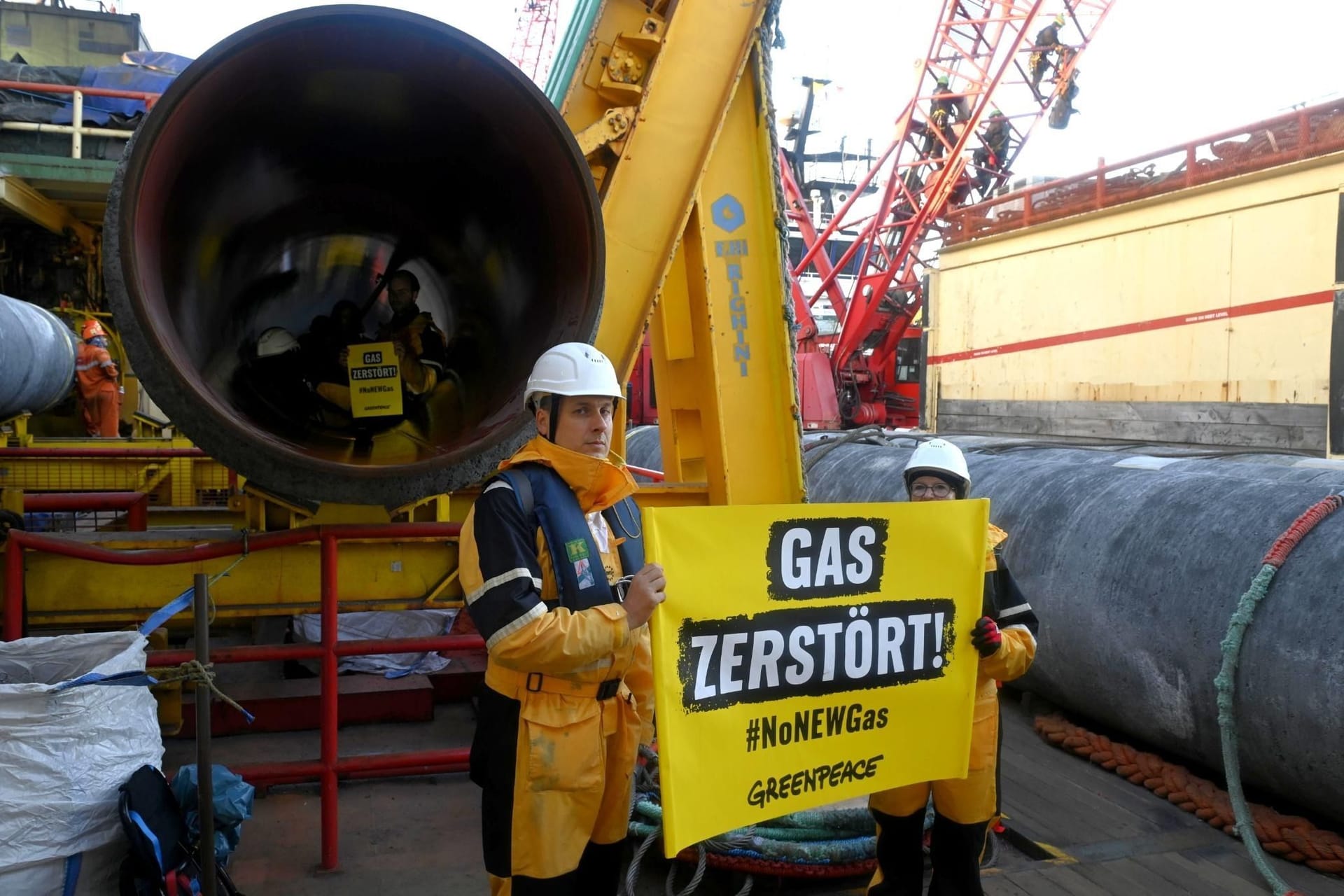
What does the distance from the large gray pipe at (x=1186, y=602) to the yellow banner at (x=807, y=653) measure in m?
1.90

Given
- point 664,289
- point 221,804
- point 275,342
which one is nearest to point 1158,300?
point 664,289

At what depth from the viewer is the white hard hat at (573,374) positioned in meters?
2.32

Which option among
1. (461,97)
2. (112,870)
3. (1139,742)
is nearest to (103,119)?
(461,97)

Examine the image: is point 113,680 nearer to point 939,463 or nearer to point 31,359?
point 939,463

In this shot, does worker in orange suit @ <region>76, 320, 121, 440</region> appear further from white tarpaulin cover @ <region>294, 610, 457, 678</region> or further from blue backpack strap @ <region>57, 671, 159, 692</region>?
blue backpack strap @ <region>57, 671, 159, 692</region>

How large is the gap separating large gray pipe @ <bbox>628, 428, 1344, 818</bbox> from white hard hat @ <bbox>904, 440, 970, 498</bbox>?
6.00ft

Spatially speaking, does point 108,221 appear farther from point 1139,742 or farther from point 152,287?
point 1139,742

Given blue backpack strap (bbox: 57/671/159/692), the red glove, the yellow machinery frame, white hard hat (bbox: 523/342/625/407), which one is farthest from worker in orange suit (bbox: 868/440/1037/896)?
blue backpack strap (bbox: 57/671/159/692)

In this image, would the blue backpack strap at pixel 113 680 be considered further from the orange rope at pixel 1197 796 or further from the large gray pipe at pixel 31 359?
the orange rope at pixel 1197 796

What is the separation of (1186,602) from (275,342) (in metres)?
4.16

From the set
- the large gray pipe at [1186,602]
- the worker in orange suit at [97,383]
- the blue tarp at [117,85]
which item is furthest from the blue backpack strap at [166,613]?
the blue tarp at [117,85]

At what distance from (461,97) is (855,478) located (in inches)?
211

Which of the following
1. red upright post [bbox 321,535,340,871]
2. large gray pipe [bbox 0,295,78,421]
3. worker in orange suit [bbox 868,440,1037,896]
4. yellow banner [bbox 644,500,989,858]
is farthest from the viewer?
large gray pipe [bbox 0,295,78,421]

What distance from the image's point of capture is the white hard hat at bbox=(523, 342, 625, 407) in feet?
7.60
